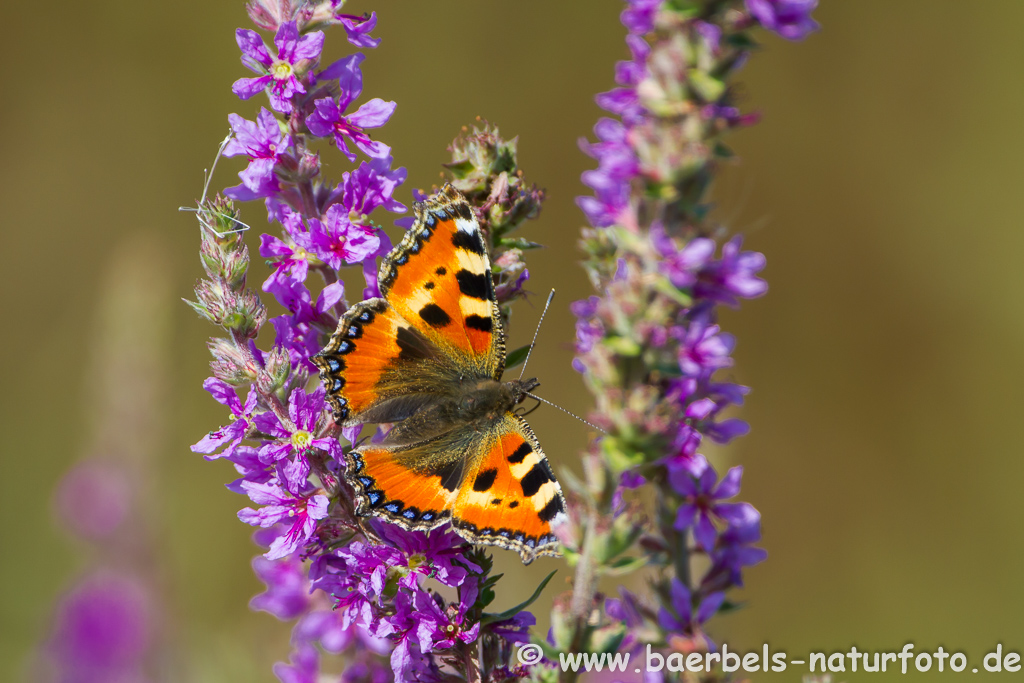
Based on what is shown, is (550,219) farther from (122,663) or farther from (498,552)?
(122,663)

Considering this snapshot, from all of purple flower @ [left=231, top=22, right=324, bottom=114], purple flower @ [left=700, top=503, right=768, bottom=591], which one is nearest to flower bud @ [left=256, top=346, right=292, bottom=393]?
purple flower @ [left=231, top=22, right=324, bottom=114]

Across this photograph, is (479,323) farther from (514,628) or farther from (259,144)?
(514,628)

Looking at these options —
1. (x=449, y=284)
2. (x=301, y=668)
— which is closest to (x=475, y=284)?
(x=449, y=284)

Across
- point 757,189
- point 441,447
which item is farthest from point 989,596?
point 441,447

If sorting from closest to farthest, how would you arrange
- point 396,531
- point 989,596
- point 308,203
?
1. point 396,531
2. point 308,203
3. point 989,596

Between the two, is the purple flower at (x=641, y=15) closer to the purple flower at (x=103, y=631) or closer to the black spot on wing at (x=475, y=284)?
the black spot on wing at (x=475, y=284)

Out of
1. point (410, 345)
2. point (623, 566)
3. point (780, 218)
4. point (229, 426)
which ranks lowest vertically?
point (623, 566)
